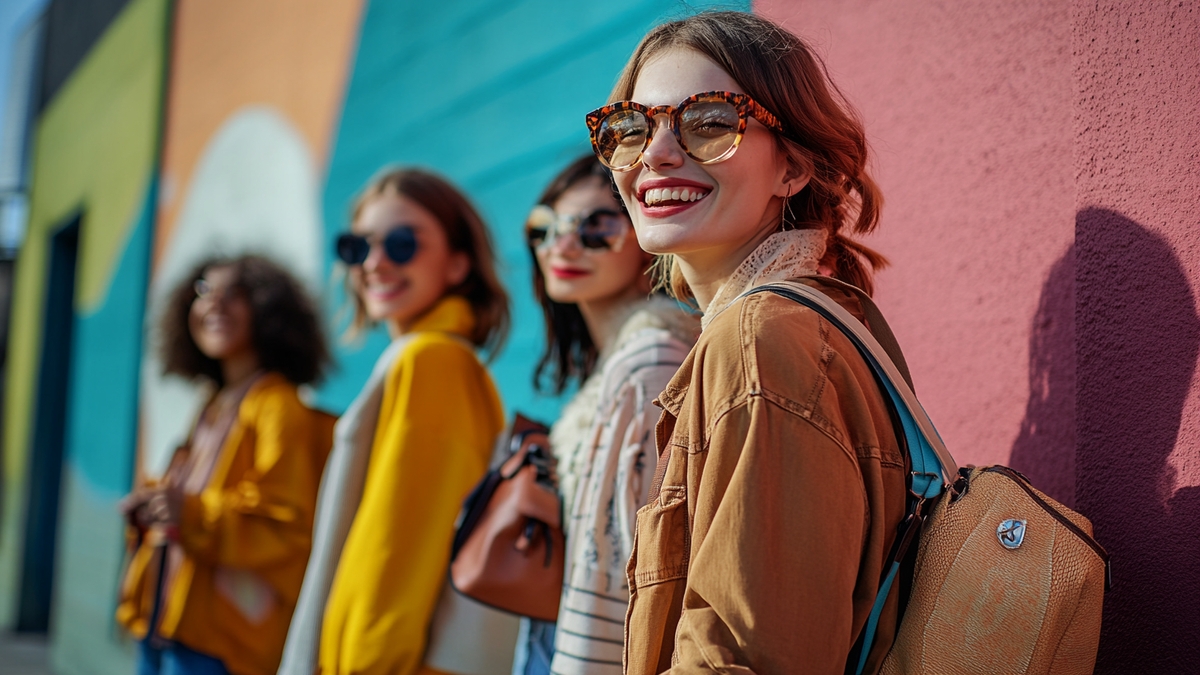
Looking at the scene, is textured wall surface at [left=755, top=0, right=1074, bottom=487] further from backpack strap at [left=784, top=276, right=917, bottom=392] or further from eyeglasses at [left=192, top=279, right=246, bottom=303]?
eyeglasses at [left=192, top=279, right=246, bottom=303]

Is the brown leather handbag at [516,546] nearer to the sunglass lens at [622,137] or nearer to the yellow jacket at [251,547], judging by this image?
the sunglass lens at [622,137]

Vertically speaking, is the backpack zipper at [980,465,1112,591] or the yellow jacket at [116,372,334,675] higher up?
the backpack zipper at [980,465,1112,591]

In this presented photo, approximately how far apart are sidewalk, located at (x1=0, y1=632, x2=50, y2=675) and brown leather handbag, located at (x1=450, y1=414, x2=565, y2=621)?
7578mm

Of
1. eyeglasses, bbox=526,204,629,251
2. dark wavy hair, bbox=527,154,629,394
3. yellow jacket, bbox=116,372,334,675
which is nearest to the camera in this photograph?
eyeglasses, bbox=526,204,629,251

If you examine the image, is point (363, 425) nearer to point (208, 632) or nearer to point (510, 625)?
point (510, 625)

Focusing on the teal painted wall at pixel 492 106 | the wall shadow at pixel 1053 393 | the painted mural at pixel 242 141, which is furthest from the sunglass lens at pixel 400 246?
the painted mural at pixel 242 141

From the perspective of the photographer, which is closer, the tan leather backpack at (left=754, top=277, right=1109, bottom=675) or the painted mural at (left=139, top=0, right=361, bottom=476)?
the tan leather backpack at (left=754, top=277, right=1109, bottom=675)

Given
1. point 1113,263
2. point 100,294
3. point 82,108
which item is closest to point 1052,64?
point 1113,263

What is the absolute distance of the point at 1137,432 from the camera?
153 centimetres

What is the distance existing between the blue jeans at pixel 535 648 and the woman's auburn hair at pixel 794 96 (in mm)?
1038

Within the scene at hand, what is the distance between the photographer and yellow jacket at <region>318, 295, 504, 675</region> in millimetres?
2289

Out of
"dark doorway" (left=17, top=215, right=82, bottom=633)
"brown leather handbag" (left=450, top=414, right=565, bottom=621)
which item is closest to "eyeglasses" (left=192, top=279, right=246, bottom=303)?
"brown leather handbag" (left=450, top=414, right=565, bottom=621)

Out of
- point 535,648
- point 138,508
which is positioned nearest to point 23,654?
point 138,508

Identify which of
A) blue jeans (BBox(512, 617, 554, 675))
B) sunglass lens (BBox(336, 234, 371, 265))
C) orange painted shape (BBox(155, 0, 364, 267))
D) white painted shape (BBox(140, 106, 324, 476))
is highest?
orange painted shape (BBox(155, 0, 364, 267))
